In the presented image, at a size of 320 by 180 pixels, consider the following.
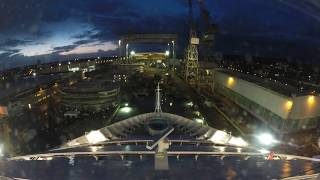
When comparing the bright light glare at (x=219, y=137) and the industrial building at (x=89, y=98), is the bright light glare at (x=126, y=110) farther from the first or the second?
the bright light glare at (x=219, y=137)

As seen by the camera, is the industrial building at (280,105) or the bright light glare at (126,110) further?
the bright light glare at (126,110)

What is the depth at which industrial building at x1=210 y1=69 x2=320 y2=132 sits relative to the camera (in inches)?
1065

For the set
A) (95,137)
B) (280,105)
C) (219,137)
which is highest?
(95,137)

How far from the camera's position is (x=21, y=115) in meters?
32.8

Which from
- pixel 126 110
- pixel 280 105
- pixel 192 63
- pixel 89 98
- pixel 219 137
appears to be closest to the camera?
pixel 219 137

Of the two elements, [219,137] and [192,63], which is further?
[192,63]

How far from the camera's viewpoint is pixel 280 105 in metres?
28.4

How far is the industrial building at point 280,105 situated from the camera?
2706 cm

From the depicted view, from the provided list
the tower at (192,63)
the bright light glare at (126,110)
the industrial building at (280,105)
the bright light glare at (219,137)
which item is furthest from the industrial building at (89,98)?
the bright light glare at (219,137)

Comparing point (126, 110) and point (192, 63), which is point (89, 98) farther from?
point (192, 63)

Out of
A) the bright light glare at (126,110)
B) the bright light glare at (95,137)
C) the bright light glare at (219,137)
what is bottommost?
the bright light glare at (126,110)

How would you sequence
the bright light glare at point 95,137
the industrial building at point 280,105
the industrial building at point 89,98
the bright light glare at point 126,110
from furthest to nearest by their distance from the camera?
the industrial building at point 89,98 < the bright light glare at point 126,110 < the industrial building at point 280,105 < the bright light glare at point 95,137

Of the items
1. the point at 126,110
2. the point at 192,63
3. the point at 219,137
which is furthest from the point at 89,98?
the point at 192,63

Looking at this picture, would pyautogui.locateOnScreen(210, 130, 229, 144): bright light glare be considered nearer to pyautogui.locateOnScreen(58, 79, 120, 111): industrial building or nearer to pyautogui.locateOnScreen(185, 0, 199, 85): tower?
pyautogui.locateOnScreen(58, 79, 120, 111): industrial building
